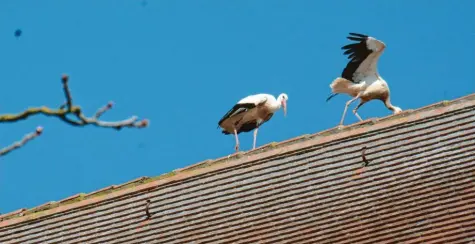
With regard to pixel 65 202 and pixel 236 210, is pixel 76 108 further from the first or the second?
pixel 65 202

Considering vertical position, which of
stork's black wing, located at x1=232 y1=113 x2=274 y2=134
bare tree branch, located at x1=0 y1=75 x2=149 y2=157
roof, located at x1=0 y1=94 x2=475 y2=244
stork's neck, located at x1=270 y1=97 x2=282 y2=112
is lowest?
bare tree branch, located at x1=0 y1=75 x2=149 y2=157

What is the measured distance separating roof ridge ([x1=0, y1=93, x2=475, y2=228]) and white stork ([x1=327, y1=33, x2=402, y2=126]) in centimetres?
550

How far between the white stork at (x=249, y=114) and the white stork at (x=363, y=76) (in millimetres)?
1218

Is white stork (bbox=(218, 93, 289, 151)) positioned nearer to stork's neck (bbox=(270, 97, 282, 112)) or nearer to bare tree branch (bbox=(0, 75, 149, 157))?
stork's neck (bbox=(270, 97, 282, 112))

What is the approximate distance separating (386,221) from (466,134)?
155 cm

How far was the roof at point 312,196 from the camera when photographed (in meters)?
14.1

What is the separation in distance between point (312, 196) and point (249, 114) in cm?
588

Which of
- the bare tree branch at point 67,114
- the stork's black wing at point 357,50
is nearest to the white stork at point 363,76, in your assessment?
the stork's black wing at point 357,50

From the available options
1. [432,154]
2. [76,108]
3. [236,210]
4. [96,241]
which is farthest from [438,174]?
[76,108]

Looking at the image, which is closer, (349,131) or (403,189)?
(403,189)

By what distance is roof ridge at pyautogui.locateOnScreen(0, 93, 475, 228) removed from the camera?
15.4 meters

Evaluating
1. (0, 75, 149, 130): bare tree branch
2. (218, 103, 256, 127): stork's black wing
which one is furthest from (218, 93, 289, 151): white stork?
(0, 75, 149, 130): bare tree branch

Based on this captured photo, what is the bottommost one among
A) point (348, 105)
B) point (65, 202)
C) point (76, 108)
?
point (76, 108)

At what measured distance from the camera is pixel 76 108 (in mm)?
6176
